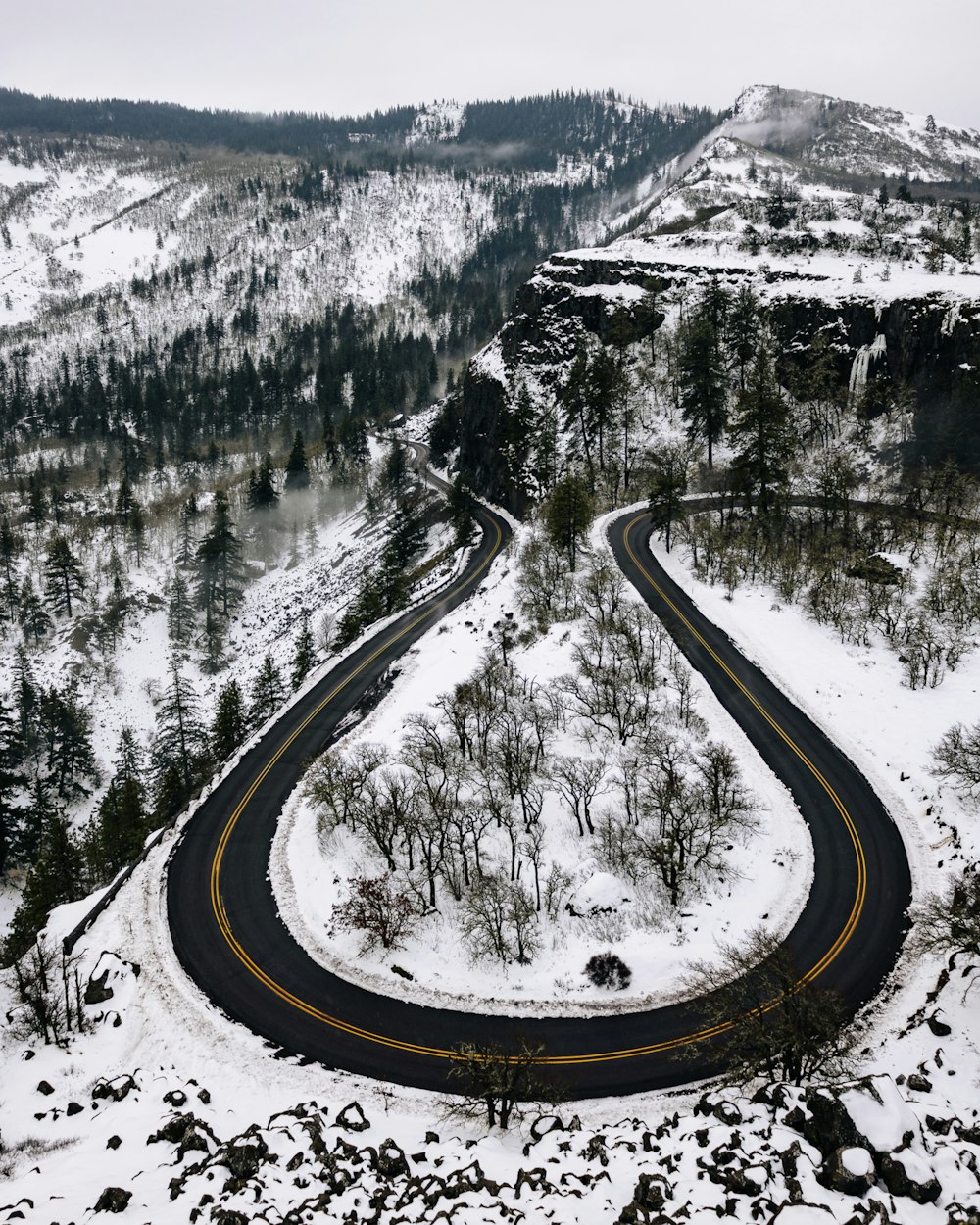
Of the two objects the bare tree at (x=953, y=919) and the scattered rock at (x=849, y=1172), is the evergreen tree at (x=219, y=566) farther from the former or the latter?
the scattered rock at (x=849, y=1172)

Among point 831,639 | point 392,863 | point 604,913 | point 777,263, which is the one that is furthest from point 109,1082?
point 777,263

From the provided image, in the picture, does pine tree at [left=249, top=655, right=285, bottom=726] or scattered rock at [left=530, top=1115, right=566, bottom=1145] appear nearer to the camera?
scattered rock at [left=530, top=1115, right=566, bottom=1145]

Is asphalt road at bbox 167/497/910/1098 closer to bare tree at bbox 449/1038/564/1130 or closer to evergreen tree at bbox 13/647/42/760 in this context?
bare tree at bbox 449/1038/564/1130

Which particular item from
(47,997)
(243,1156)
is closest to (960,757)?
(243,1156)

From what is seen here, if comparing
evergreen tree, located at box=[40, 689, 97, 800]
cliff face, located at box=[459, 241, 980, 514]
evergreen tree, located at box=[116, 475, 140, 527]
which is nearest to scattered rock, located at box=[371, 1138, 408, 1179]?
evergreen tree, located at box=[40, 689, 97, 800]

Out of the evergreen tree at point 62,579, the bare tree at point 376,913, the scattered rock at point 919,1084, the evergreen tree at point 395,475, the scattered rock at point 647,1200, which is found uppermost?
the evergreen tree at point 395,475

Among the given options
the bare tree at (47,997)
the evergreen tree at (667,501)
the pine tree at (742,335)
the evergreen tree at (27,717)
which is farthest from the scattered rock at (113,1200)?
the pine tree at (742,335)

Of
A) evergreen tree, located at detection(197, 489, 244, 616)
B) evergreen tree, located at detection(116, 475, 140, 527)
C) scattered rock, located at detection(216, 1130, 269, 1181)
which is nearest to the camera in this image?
scattered rock, located at detection(216, 1130, 269, 1181)
